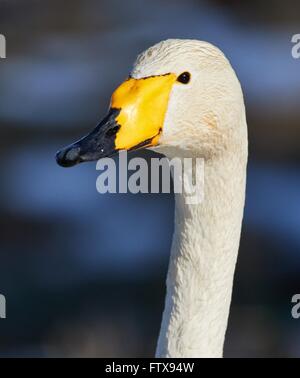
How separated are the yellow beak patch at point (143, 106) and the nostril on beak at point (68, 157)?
14 cm

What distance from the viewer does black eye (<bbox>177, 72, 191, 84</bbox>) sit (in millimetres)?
3012

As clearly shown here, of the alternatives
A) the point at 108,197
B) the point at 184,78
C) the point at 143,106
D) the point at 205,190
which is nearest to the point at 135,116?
the point at 143,106

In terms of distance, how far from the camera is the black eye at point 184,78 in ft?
9.88

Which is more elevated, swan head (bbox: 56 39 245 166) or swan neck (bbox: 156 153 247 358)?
swan head (bbox: 56 39 245 166)

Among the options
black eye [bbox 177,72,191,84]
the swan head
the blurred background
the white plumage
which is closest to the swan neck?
the white plumage

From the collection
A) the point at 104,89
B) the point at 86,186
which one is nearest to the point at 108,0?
the point at 104,89

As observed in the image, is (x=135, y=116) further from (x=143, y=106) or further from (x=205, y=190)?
(x=205, y=190)

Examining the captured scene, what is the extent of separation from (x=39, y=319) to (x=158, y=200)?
1.40 meters

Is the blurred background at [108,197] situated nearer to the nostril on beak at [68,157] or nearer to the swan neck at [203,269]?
the swan neck at [203,269]

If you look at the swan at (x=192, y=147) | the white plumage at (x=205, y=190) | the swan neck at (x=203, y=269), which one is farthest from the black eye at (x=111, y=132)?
the swan neck at (x=203, y=269)

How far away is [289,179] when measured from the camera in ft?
27.1

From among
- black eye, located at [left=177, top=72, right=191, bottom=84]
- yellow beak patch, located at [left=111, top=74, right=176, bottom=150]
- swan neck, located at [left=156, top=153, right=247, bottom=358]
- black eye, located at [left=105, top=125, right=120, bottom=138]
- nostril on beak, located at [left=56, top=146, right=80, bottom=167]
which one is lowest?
swan neck, located at [left=156, top=153, right=247, bottom=358]

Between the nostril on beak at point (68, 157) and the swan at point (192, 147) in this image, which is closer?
the nostril on beak at point (68, 157)

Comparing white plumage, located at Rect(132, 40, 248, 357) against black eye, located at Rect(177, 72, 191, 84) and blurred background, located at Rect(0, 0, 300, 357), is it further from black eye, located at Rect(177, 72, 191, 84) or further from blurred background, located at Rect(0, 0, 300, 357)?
blurred background, located at Rect(0, 0, 300, 357)
